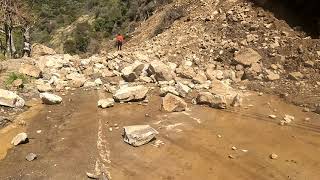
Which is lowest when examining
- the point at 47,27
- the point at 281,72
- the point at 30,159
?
the point at 47,27

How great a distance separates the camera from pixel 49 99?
33.8 ft

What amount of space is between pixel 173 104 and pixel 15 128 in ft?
11.1

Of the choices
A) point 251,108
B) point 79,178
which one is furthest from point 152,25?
point 79,178

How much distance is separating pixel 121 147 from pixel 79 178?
4.25ft

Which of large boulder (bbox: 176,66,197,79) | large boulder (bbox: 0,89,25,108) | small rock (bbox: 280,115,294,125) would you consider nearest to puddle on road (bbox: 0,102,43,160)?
large boulder (bbox: 0,89,25,108)

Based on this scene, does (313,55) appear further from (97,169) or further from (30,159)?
(30,159)

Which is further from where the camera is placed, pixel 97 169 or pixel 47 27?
pixel 47 27

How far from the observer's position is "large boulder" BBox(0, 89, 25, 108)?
986 cm

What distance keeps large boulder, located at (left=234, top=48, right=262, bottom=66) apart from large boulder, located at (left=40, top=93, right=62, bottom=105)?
5011mm

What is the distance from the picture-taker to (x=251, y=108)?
389 inches

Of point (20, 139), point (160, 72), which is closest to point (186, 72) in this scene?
point (160, 72)

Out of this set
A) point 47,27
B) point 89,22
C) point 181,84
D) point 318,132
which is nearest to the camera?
point 318,132

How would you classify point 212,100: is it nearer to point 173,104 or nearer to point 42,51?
point 173,104

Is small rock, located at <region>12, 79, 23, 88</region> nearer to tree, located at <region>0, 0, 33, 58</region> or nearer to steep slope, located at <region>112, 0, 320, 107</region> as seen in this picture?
steep slope, located at <region>112, 0, 320, 107</region>
